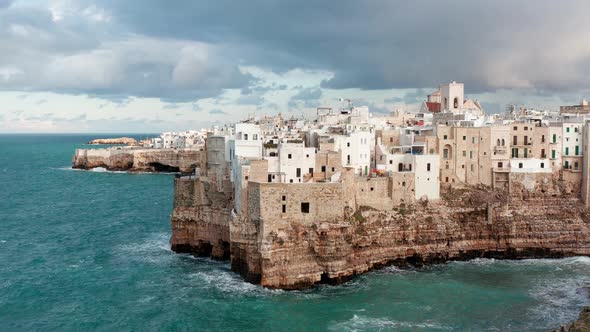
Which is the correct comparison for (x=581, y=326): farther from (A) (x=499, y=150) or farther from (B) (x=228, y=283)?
(A) (x=499, y=150)

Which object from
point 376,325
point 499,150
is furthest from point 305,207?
point 499,150

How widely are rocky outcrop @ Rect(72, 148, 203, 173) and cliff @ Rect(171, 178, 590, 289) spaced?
7609cm

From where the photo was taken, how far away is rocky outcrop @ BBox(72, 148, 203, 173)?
129m

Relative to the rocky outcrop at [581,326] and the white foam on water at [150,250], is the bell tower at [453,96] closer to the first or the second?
the white foam on water at [150,250]

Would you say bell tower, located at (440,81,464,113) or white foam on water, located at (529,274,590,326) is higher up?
bell tower, located at (440,81,464,113)

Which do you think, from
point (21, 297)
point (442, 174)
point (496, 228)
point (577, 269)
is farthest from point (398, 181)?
point (21, 297)

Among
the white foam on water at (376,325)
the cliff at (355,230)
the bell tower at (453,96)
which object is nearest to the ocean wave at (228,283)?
the cliff at (355,230)

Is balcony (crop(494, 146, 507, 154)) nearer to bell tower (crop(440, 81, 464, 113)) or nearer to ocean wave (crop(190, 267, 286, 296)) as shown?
bell tower (crop(440, 81, 464, 113))

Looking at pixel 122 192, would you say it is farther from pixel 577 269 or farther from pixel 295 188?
pixel 577 269

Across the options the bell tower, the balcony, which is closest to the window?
the balcony

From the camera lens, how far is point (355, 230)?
45094 mm

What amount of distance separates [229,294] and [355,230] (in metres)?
11.5

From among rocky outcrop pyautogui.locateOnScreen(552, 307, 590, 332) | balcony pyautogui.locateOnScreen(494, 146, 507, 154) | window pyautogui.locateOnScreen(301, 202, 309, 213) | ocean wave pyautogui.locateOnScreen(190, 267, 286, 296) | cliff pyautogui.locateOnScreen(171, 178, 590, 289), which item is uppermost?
balcony pyautogui.locateOnScreen(494, 146, 507, 154)

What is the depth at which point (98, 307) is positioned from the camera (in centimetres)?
3894
